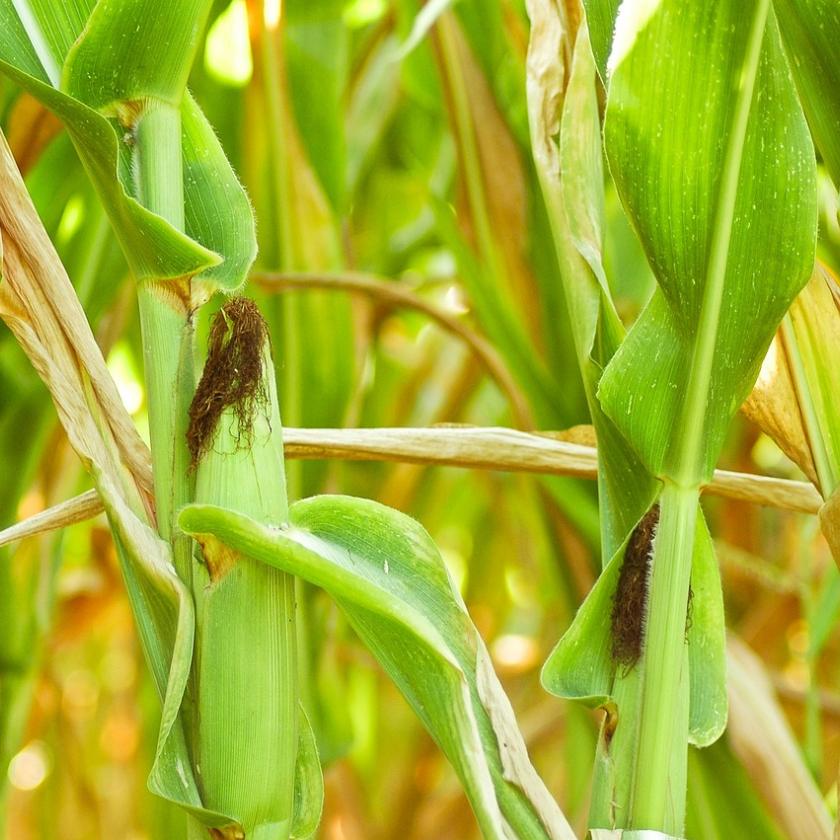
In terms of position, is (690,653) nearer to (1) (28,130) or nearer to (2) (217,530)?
(2) (217,530)

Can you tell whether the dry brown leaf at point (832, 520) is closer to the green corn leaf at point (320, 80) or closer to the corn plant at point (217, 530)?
the corn plant at point (217, 530)

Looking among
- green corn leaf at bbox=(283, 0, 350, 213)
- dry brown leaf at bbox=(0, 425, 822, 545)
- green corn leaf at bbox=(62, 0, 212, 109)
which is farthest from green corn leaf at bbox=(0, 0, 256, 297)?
green corn leaf at bbox=(283, 0, 350, 213)

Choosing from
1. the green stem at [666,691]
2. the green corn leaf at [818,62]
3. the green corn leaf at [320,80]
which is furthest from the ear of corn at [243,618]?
the green corn leaf at [320,80]

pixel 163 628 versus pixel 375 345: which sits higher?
pixel 375 345

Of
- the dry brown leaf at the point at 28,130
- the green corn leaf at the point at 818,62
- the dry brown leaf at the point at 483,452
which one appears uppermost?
the dry brown leaf at the point at 28,130

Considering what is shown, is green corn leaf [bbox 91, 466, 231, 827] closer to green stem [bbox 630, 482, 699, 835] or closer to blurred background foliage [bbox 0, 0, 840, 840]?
green stem [bbox 630, 482, 699, 835]

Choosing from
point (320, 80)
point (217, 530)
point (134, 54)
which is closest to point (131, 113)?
point (134, 54)

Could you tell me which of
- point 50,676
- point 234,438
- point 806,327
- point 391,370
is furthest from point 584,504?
point 50,676
